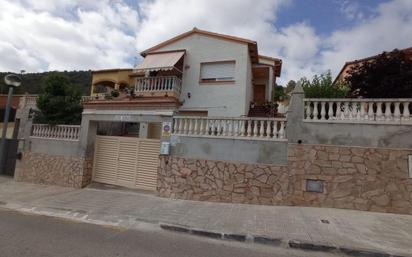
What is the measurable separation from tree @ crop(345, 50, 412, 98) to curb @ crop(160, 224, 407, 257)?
6921 millimetres

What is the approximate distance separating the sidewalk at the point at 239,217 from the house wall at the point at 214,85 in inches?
206

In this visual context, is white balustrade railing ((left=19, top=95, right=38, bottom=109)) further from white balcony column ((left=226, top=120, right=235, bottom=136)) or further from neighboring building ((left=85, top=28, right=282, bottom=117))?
white balcony column ((left=226, top=120, right=235, bottom=136))

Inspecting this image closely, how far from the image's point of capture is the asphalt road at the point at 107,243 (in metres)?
4.78

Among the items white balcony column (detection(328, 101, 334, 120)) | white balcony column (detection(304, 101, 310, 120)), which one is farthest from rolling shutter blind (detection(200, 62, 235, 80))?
white balcony column (detection(328, 101, 334, 120))

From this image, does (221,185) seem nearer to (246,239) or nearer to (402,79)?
(246,239)

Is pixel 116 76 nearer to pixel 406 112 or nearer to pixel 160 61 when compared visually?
pixel 160 61

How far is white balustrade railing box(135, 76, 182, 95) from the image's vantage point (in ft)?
41.1

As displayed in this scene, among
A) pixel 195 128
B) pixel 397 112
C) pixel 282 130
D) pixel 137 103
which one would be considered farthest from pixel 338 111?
pixel 137 103

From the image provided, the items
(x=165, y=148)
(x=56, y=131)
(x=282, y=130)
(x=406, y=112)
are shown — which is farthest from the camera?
(x=56, y=131)

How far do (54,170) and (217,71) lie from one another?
914 cm

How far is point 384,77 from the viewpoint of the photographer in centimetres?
973

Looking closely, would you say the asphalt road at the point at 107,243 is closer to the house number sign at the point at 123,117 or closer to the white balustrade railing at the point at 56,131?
the house number sign at the point at 123,117

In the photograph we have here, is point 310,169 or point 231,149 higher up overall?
point 231,149

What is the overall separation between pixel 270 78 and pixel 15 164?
1490 cm
